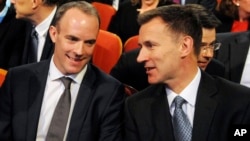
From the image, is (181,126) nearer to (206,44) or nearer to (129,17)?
(206,44)

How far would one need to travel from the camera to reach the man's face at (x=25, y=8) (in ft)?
9.64

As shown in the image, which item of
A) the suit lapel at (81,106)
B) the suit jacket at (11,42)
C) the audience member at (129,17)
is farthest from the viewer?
the audience member at (129,17)

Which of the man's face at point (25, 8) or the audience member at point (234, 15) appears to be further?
the audience member at point (234, 15)

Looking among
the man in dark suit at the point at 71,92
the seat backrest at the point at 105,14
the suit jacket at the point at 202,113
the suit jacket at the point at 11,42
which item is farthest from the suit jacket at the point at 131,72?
the seat backrest at the point at 105,14

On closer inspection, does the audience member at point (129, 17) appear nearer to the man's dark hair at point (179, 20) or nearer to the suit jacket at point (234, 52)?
the suit jacket at point (234, 52)

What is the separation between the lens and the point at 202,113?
5.97 ft

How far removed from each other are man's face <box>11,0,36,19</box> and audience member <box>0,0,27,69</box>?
87mm

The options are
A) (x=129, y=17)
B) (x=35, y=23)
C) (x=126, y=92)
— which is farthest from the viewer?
(x=129, y=17)

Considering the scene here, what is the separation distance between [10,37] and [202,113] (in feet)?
4.85

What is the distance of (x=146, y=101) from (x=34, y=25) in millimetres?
1265

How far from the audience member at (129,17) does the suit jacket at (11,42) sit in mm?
785

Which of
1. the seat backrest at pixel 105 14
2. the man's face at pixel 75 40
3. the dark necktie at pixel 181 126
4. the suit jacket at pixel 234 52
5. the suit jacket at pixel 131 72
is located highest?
the man's face at pixel 75 40

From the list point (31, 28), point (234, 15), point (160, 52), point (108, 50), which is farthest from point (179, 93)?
point (234, 15)

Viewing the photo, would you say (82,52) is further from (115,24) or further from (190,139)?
(115,24)
